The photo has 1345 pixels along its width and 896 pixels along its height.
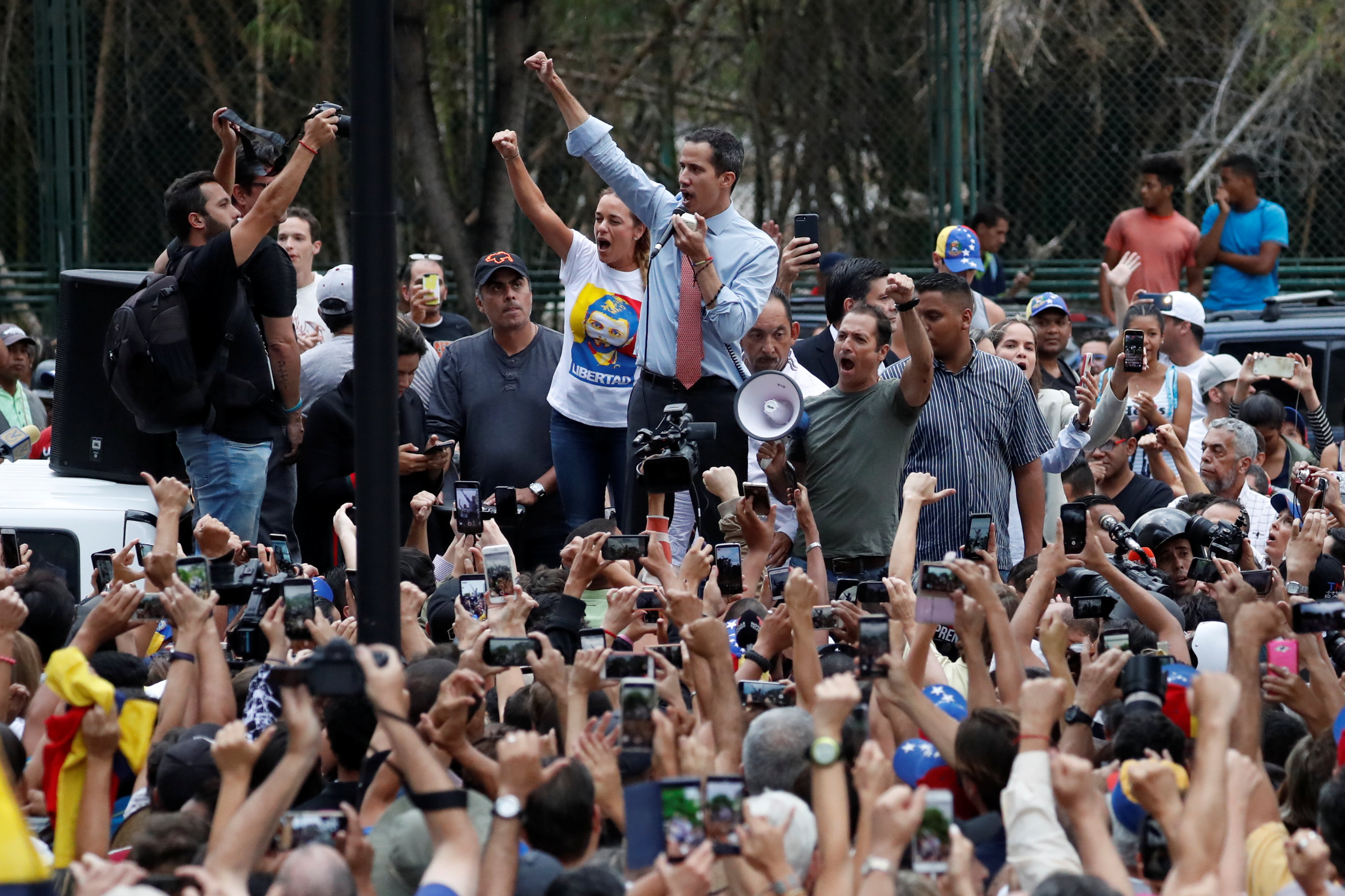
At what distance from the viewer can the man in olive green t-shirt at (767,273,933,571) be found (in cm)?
568

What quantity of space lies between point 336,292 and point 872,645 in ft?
13.8

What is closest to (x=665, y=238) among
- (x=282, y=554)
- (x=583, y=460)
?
(x=583, y=460)

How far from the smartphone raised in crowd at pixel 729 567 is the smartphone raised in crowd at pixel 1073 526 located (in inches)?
34.7

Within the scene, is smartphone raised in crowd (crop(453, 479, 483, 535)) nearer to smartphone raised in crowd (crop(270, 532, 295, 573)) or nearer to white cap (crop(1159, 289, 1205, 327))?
smartphone raised in crowd (crop(270, 532, 295, 573))

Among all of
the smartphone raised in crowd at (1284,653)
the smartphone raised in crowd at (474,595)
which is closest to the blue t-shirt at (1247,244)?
the smartphone raised in crowd at (1284,653)

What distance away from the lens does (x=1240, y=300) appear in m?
9.98

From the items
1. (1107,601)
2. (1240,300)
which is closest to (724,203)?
(1107,601)

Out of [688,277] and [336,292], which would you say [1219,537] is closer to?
[688,277]

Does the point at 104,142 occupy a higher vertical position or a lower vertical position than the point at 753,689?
higher

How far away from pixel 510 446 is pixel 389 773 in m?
3.45

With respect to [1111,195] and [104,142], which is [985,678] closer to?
[1111,195]

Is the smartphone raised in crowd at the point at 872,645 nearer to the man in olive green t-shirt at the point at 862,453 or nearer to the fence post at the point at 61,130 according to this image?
the man in olive green t-shirt at the point at 862,453

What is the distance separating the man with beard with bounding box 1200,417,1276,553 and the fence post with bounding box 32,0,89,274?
7.19m

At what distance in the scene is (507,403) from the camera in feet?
22.7
